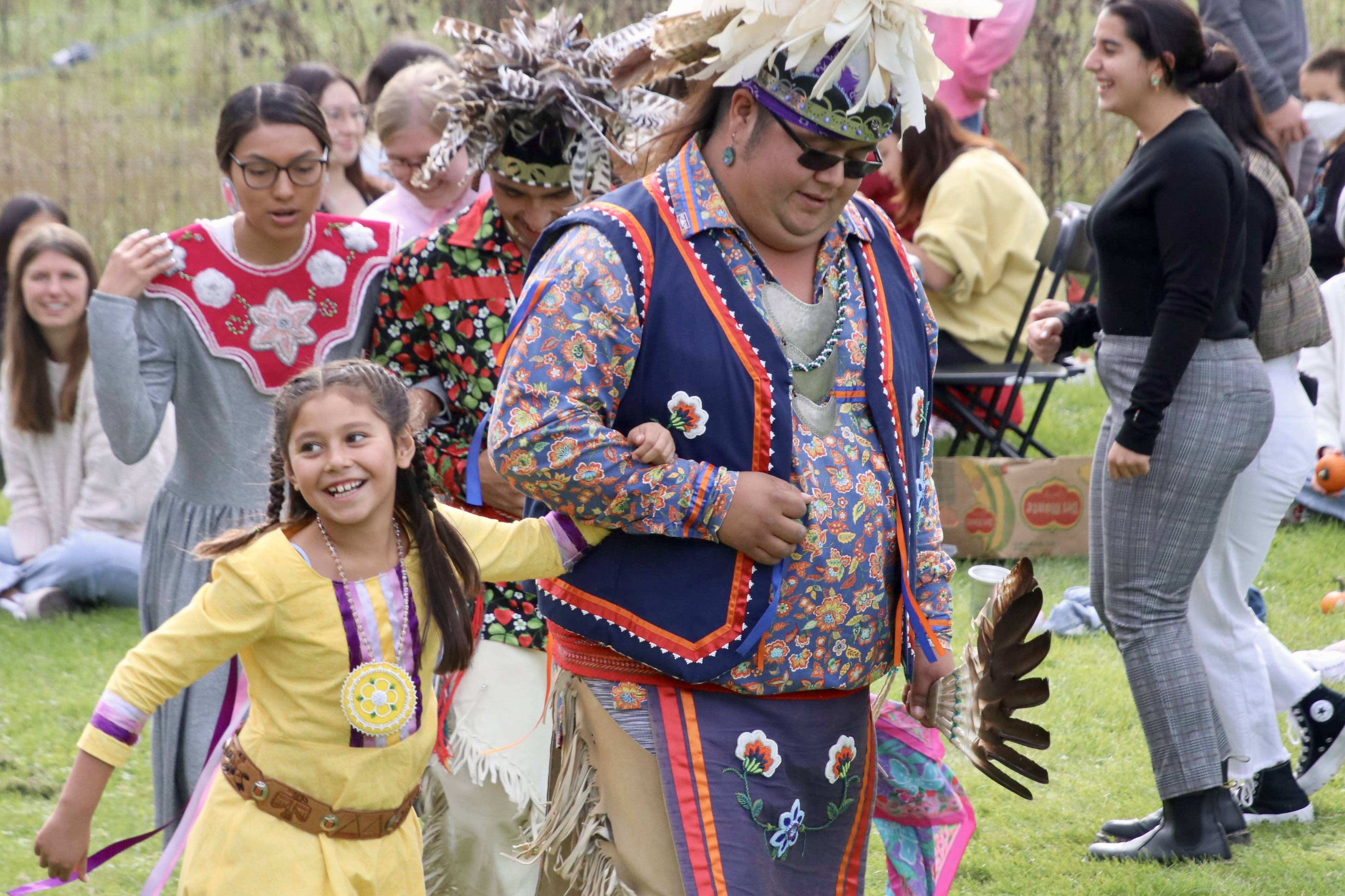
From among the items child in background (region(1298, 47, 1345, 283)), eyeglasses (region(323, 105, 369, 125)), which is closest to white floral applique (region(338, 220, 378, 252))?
eyeglasses (region(323, 105, 369, 125))

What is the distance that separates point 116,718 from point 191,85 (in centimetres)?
1108

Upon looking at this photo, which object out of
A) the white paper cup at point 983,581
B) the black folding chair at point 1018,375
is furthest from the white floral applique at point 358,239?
the black folding chair at point 1018,375

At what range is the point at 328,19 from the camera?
12.8m

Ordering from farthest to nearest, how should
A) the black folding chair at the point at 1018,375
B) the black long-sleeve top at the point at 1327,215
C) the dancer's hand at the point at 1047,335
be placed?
1. the black long-sleeve top at the point at 1327,215
2. the black folding chair at the point at 1018,375
3. the dancer's hand at the point at 1047,335

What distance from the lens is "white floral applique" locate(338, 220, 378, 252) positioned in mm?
3717

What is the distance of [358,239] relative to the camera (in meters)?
3.72

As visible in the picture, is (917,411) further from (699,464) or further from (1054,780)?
(1054,780)

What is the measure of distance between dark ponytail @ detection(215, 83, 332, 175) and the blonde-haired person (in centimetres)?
138

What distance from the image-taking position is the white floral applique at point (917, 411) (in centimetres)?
279

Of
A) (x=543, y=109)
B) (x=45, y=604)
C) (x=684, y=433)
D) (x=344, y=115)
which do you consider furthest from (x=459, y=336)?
(x=344, y=115)

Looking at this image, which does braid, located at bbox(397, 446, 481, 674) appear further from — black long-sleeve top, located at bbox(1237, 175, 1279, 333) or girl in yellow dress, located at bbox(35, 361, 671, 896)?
black long-sleeve top, located at bbox(1237, 175, 1279, 333)

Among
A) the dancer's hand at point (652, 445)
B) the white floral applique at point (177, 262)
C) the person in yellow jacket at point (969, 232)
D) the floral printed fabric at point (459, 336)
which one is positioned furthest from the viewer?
the person in yellow jacket at point (969, 232)

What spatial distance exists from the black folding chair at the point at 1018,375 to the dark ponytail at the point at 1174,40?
9.12ft

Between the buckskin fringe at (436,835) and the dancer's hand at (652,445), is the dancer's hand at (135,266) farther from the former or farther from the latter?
the dancer's hand at (652,445)
